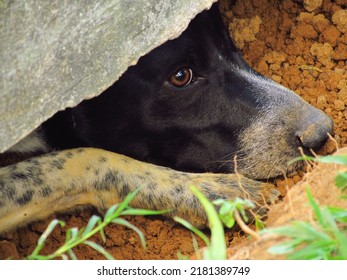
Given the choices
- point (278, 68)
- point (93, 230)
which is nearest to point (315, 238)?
point (93, 230)

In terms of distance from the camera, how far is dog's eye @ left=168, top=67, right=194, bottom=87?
13.1ft

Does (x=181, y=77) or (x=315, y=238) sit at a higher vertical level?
(x=181, y=77)

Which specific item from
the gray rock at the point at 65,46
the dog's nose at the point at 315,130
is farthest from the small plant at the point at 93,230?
the dog's nose at the point at 315,130

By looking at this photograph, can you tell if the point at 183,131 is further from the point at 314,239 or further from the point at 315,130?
the point at 314,239

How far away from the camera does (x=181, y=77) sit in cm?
402

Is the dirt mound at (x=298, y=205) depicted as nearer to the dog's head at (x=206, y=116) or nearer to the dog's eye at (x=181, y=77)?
the dog's head at (x=206, y=116)

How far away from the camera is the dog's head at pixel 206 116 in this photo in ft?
13.2

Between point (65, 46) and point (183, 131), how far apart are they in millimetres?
1056

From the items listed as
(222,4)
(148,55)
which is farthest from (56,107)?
(222,4)

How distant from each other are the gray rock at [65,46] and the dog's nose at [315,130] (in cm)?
97

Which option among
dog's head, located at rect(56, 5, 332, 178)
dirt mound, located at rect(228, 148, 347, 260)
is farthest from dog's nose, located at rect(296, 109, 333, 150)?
dirt mound, located at rect(228, 148, 347, 260)

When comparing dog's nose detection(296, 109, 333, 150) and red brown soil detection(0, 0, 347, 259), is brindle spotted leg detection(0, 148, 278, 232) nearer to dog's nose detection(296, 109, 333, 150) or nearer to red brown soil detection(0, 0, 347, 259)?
red brown soil detection(0, 0, 347, 259)

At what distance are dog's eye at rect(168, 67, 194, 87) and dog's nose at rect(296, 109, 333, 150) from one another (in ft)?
2.12
